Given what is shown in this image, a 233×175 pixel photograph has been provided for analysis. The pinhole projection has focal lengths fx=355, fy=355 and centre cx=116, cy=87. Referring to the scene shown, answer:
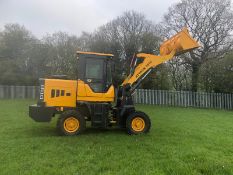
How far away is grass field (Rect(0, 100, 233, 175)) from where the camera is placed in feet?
21.9

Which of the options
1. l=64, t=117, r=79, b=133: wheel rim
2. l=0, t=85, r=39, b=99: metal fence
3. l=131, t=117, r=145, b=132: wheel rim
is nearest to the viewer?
l=64, t=117, r=79, b=133: wheel rim

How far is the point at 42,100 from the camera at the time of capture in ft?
34.6

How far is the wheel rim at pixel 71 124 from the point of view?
1033cm

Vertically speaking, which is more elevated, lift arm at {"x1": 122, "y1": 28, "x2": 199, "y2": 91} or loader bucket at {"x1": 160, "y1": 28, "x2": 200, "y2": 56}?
loader bucket at {"x1": 160, "y1": 28, "x2": 200, "y2": 56}

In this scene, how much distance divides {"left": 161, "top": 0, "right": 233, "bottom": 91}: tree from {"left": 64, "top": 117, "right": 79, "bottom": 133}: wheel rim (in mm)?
22412

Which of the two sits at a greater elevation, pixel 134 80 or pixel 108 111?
pixel 134 80

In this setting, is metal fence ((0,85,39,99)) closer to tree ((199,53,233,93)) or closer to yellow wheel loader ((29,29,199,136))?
tree ((199,53,233,93))

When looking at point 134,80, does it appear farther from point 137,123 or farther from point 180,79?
point 180,79

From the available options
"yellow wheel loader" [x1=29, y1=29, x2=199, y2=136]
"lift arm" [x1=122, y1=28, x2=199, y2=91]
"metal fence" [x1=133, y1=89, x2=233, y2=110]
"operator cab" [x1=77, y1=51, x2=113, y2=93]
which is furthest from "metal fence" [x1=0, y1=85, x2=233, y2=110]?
"operator cab" [x1=77, y1=51, x2=113, y2=93]

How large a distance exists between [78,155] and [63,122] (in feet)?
8.93

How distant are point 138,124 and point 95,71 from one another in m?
2.08

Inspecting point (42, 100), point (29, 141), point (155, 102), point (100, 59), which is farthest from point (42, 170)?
point (155, 102)

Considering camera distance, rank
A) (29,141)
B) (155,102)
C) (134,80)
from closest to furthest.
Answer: (29,141)
(134,80)
(155,102)

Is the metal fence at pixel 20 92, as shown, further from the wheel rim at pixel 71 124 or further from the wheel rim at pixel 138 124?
the wheel rim at pixel 138 124
